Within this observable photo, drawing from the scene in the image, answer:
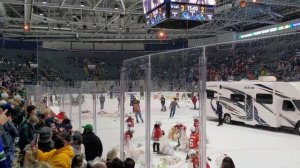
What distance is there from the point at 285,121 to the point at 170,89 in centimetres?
794

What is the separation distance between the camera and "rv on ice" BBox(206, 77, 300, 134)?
1437 centimetres

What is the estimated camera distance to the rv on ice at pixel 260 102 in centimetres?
1437

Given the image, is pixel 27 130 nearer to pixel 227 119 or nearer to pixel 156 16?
pixel 156 16

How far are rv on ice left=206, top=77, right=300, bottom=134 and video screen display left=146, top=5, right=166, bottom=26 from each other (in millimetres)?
4804

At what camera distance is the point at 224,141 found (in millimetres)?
13430

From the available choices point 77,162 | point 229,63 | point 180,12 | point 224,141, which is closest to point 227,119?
point 224,141

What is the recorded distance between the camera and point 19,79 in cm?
3638

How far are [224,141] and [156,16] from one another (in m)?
5.33

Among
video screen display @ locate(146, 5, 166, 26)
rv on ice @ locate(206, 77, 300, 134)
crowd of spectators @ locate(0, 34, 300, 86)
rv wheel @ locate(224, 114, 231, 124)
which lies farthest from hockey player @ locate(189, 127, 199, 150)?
rv wheel @ locate(224, 114, 231, 124)

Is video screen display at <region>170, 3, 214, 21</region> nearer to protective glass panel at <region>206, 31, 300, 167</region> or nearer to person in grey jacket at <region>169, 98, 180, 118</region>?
protective glass panel at <region>206, 31, 300, 167</region>

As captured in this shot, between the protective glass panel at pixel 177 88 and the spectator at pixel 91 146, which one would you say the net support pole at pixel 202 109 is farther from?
the spectator at pixel 91 146

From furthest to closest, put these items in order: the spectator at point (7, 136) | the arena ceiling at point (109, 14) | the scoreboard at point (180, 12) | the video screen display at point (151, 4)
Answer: the arena ceiling at point (109, 14)
the video screen display at point (151, 4)
the scoreboard at point (180, 12)
the spectator at point (7, 136)

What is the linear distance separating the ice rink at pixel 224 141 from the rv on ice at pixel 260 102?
1.62 feet

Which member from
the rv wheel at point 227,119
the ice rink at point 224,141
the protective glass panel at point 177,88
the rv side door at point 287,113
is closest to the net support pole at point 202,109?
the protective glass panel at point 177,88
